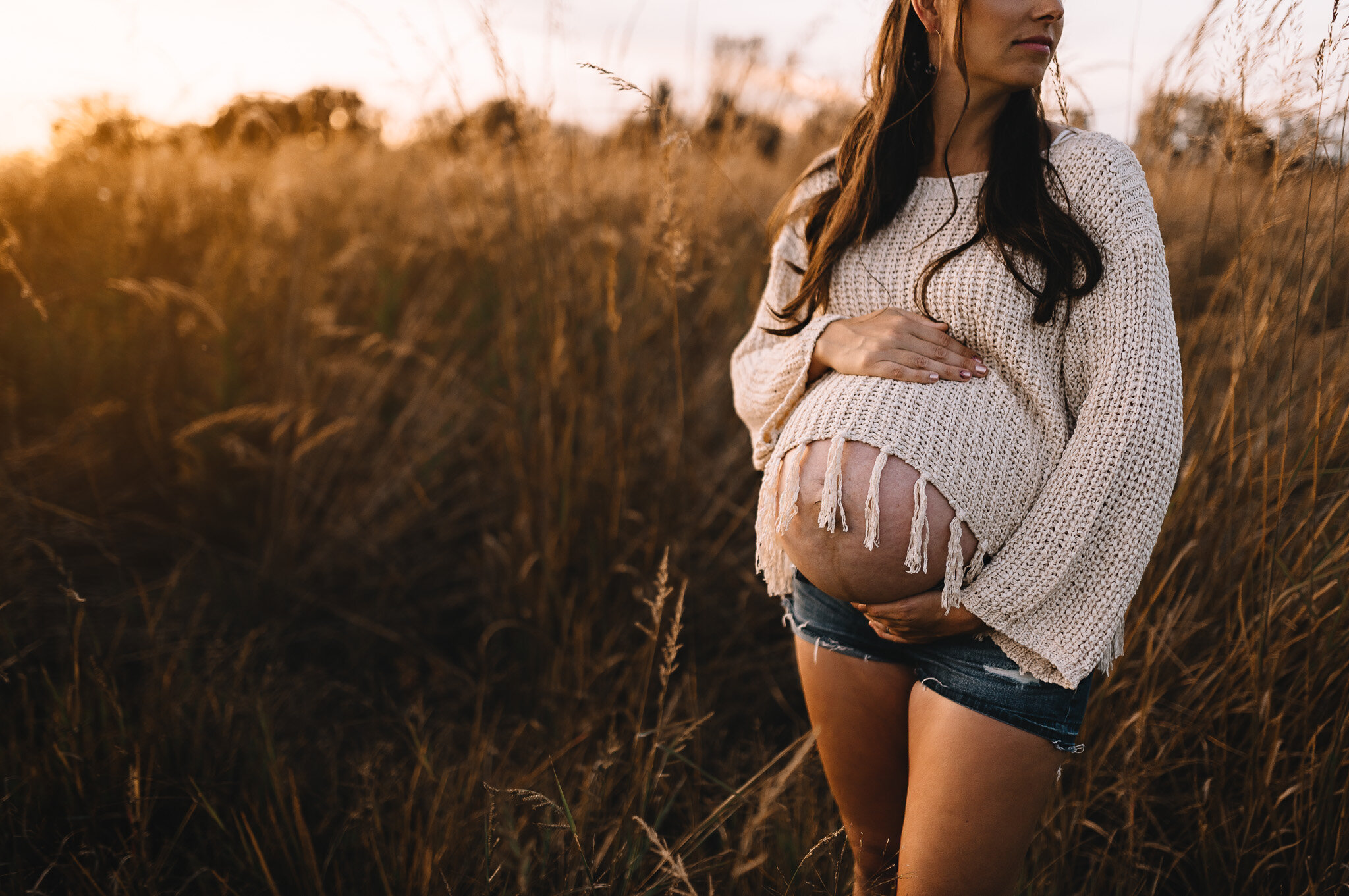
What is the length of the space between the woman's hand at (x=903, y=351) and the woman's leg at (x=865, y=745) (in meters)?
0.52

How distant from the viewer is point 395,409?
3.42m

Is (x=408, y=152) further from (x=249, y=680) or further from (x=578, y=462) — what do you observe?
(x=249, y=680)

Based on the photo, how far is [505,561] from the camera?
251 centimetres

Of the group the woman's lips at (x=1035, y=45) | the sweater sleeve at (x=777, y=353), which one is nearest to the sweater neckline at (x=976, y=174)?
the woman's lips at (x=1035, y=45)

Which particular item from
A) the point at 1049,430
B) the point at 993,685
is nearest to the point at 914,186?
the point at 1049,430

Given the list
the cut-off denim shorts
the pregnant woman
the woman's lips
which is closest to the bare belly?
the pregnant woman

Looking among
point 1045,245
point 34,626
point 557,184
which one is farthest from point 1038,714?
point 34,626

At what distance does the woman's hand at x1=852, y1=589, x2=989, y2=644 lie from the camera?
3.89 feet

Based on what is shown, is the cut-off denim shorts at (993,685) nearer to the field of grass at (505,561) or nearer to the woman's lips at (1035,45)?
the field of grass at (505,561)

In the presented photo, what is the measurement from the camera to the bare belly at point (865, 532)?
1.14 m

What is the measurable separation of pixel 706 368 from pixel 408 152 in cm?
268

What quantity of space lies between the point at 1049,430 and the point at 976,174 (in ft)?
1.55

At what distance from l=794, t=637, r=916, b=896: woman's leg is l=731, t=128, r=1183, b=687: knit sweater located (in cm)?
25

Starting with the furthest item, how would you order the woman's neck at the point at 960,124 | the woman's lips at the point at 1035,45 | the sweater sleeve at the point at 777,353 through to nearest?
the sweater sleeve at the point at 777,353 < the woman's neck at the point at 960,124 < the woman's lips at the point at 1035,45
